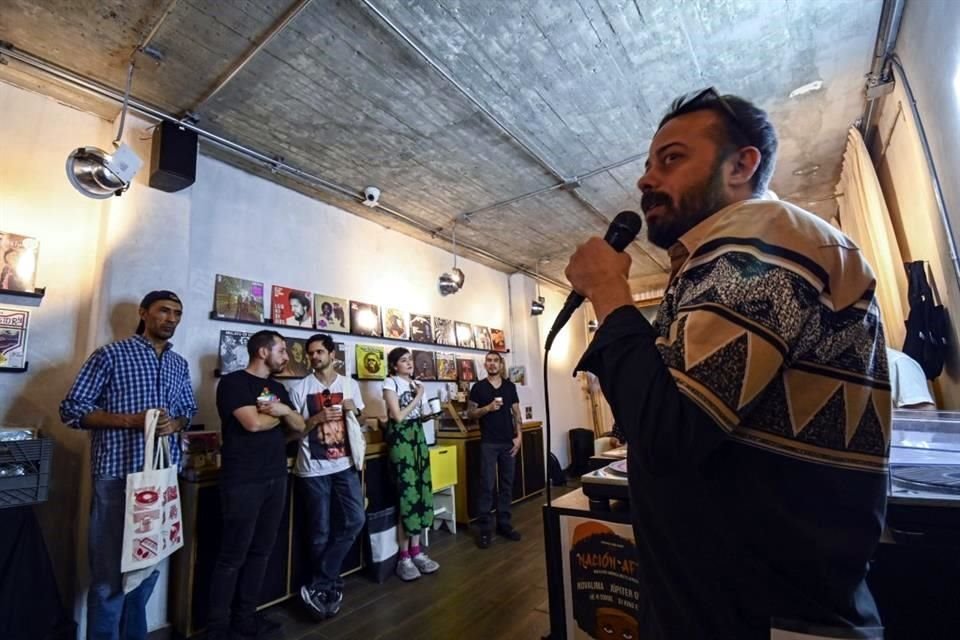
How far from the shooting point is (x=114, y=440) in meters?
2.07

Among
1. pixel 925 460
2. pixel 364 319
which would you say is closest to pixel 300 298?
pixel 364 319

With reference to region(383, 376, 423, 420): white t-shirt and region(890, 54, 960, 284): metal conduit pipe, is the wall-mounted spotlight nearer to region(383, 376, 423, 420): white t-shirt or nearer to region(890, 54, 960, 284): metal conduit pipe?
region(383, 376, 423, 420): white t-shirt

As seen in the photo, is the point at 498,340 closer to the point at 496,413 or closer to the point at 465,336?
the point at 465,336

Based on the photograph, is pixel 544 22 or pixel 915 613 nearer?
pixel 915 613

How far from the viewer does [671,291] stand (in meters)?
0.69

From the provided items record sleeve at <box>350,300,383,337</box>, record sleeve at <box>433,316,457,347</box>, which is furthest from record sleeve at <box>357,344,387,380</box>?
record sleeve at <box>433,316,457,347</box>

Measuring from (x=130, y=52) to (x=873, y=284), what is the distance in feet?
10.4

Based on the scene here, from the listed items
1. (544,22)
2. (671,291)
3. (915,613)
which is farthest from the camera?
(544,22)

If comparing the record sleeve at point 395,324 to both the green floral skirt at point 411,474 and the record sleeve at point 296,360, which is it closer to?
the record sleeve at point 296,360

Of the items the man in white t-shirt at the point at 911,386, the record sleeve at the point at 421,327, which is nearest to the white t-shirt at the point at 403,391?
the record sleeve at the point at 421,327

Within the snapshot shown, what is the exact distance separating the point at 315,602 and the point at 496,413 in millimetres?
2024

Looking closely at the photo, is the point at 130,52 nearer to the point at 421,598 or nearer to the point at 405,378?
the point at 405,378

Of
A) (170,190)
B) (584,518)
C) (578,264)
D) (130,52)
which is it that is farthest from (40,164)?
(584,518)

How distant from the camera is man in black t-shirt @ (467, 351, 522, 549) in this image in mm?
3822
